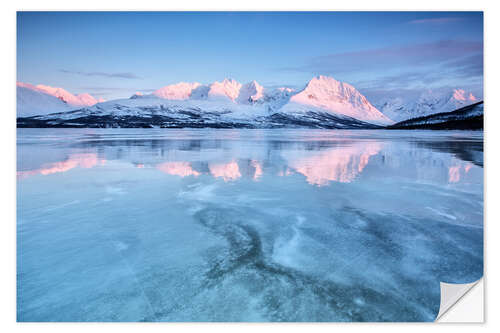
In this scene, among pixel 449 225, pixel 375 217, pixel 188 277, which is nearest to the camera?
pixel 188 277

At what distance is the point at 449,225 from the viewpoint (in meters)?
4.94

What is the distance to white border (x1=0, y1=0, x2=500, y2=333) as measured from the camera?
2.98m

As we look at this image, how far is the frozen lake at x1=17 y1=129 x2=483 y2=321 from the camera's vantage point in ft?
9.80

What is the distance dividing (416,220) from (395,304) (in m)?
2.66

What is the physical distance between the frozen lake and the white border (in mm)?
130

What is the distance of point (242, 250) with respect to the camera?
3961 millimetres
